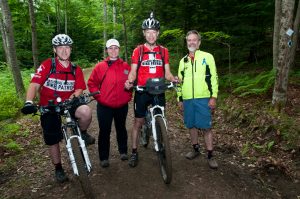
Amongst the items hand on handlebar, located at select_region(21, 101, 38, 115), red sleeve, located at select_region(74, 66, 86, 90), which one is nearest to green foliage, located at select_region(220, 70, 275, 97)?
red sleeve, located at select_region(74, 66, 86, 90)

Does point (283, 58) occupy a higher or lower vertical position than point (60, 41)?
lower

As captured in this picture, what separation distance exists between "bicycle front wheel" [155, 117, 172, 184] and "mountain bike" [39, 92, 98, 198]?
→ 1285 millimetres

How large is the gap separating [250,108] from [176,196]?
4651mm

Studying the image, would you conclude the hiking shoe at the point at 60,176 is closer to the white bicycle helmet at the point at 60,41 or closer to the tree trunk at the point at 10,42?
the white bicycle helmet at the point at 60,41

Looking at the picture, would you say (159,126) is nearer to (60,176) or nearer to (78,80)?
(78,80)

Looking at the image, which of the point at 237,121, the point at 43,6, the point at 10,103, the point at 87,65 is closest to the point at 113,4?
the point at 43,6

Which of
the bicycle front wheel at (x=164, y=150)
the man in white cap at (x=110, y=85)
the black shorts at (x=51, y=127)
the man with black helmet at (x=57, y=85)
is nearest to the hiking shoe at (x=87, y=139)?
the man with black helmet at (x=57, y=85)

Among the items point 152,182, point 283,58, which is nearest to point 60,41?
point 152,182

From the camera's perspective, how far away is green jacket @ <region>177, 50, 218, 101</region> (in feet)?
19.8

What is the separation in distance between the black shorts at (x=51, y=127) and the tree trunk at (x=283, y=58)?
5.40 m

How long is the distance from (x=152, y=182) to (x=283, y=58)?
4.67m

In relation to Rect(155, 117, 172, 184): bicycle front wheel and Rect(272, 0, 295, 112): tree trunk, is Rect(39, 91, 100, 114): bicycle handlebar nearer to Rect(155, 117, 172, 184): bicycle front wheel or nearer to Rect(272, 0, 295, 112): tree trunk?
Rect(155, 117, 172, 184): bicycle front wheel

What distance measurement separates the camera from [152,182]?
216 inches

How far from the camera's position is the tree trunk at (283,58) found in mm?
7344
